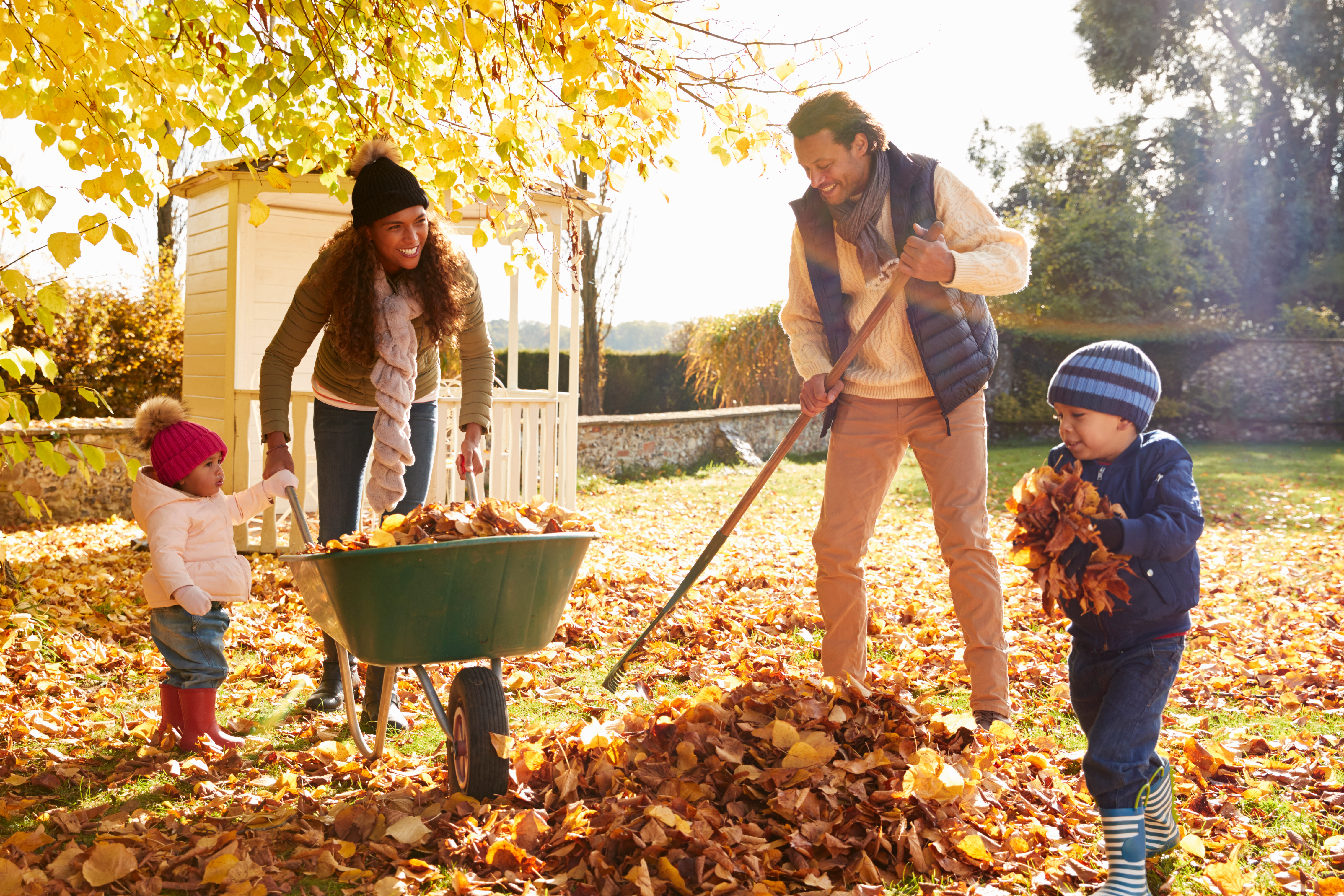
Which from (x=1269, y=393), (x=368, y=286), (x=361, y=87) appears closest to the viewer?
(x=368, y=286)

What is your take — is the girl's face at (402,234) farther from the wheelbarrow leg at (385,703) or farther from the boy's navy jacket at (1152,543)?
the boy's navy jacket at (1152,543)

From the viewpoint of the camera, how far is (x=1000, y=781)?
96.8 inches

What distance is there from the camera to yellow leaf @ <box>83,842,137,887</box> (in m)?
2.09

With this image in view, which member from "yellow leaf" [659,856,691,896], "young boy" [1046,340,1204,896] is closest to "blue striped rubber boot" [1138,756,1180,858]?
"young boy" [1046,340,1204,896]

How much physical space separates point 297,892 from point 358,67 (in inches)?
119

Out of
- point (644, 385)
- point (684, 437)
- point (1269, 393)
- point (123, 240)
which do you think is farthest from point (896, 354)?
point (644, 385)

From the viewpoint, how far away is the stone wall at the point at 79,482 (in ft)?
26.0

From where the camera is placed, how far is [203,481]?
116 inches

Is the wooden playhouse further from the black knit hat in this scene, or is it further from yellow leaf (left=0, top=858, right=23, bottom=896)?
yellow leaf (left=0, top=858, right=23, bottom=896)

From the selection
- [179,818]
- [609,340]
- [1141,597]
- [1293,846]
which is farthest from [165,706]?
[609,340]

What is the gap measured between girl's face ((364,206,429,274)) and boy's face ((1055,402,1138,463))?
6.23 ft

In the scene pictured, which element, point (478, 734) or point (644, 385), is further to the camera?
point (644, 385)

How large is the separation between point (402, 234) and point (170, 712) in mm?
1637

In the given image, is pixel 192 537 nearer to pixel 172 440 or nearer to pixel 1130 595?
pixel 172 440
